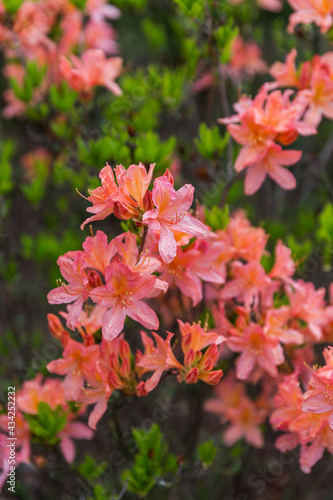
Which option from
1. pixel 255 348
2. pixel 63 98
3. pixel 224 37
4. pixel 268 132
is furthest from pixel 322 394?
pixel 63 98

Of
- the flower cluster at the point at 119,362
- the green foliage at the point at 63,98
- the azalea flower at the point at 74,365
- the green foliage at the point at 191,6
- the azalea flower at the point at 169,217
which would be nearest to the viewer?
the azalea flower at the point at 169,217

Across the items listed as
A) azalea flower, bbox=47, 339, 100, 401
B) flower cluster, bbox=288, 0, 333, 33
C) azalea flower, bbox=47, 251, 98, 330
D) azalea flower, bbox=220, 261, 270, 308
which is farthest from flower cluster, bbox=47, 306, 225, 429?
flower cluster, bbox=288, 0, 333, 33

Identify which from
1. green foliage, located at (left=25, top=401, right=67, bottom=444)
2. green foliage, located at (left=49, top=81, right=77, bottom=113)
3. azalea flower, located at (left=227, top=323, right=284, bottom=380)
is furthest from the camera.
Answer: green foliage, located at (left=49, top=81, right=77, bottom=113)

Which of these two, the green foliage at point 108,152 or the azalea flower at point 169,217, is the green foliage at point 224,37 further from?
the azalea flower at point 169,217

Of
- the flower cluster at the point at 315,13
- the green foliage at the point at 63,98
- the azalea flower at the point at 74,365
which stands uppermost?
the flower cluster at the point at 315,13

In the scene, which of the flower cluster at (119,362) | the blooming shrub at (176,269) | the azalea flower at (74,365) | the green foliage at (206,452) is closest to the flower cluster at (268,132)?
the blooming shrub at (176,269)

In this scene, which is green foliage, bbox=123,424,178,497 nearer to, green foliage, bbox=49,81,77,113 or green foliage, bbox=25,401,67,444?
green foliage, bbox=25,401,67,444

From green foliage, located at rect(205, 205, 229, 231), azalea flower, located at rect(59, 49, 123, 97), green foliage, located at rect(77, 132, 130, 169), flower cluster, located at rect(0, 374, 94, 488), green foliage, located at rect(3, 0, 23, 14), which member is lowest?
flower cluster, located at rect(0, 374, 94, 488)
